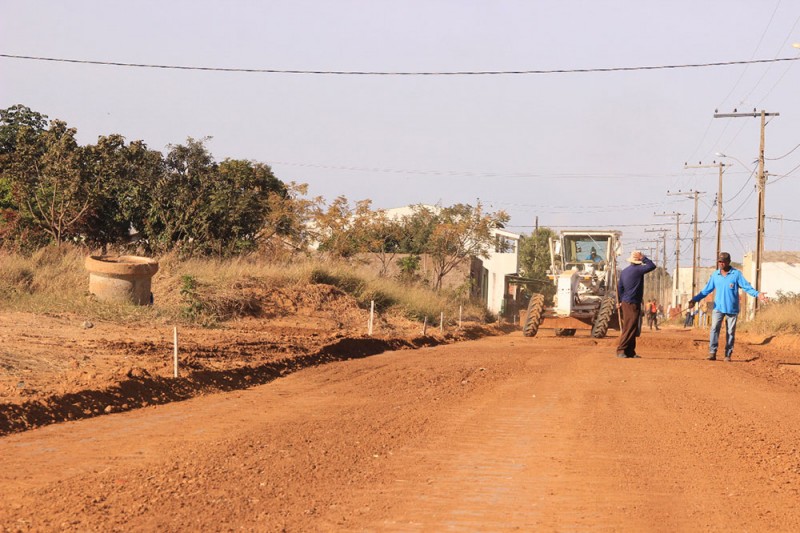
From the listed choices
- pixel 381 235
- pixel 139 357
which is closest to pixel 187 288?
pixel 139 357

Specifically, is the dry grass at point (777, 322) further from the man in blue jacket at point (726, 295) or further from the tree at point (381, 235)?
the tree at point (381, 235)

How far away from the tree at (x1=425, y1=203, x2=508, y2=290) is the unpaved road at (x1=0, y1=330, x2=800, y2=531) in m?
44.8

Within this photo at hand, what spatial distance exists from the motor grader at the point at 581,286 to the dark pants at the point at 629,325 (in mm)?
8855

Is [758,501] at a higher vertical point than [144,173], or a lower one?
lower

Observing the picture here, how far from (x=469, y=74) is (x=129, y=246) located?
1578 centimetres

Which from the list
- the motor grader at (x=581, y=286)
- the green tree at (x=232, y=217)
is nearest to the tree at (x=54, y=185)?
the green tree at (x=232, y=217)

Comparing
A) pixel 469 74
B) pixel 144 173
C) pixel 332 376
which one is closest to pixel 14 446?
pixel 332 376

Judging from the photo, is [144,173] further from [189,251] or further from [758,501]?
[758,501]

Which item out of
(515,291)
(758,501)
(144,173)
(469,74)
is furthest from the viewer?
(515,291)

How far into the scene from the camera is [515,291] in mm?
80125

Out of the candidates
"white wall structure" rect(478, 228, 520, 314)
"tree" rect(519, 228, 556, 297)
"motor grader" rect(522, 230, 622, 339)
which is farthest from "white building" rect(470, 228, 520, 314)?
"motor grader" rect(522, 230, 622, 339)

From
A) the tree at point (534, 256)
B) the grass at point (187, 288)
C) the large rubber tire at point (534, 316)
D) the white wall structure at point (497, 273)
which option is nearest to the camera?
the grass at point (187, 288)

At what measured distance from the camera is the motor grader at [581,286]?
2961 centimetres

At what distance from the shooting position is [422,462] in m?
7.61
